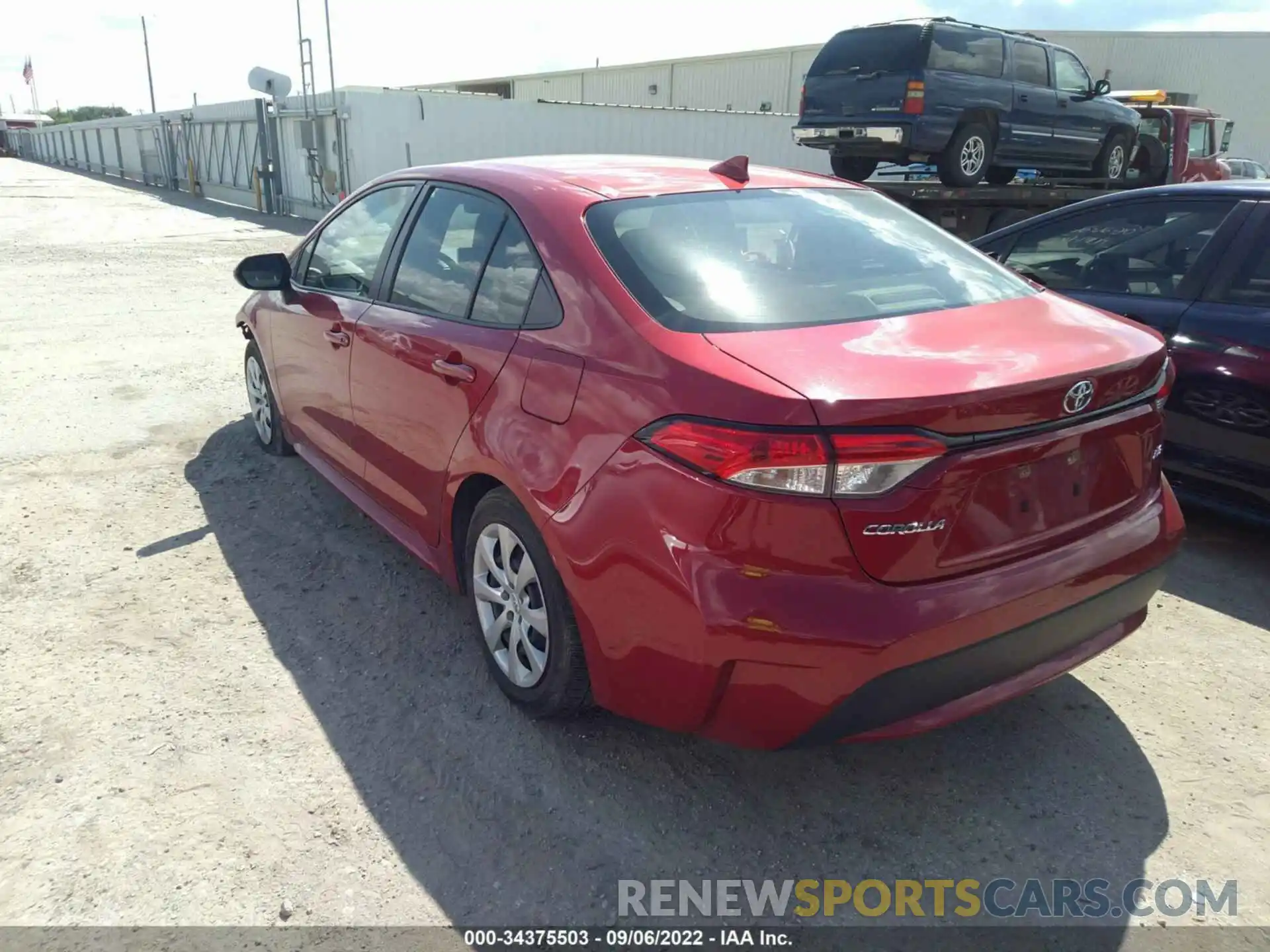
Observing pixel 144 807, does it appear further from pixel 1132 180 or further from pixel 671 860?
pixel 1132 180

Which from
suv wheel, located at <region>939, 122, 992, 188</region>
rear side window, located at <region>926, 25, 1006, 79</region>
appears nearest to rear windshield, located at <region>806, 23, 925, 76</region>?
rear side window, located at <region>926, 25, 1006, 79</region>

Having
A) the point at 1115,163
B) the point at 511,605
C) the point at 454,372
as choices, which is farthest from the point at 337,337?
the point at 1115,163

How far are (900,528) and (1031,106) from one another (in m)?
11.5

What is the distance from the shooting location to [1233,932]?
7.19ft

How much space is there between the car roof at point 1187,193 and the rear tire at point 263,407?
406 cm

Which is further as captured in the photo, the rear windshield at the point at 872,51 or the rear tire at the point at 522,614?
the rear windshield at the point at 872,51

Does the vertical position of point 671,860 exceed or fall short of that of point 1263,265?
it falls short

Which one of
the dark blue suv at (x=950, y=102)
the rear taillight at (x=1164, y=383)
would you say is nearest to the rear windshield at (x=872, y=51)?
the dark blue suv at (x=950, y=102)

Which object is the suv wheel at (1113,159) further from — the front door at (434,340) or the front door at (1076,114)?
the front door at (434,340)

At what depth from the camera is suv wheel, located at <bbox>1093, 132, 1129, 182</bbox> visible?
1309cm

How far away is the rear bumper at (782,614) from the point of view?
207cm

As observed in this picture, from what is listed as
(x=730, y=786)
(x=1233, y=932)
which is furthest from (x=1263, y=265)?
(x=730, y=786)

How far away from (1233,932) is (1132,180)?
1479 cm

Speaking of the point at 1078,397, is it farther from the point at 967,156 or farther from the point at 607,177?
the point at 967,156
